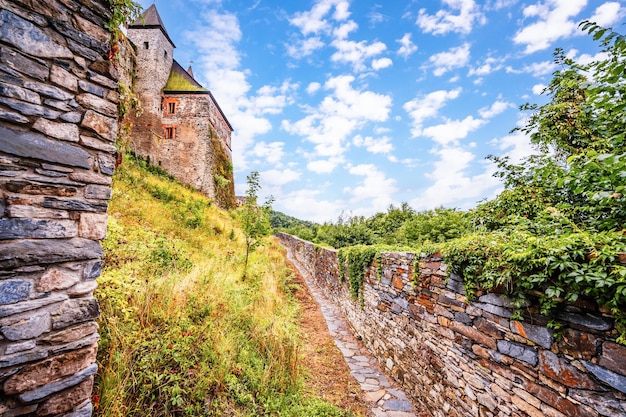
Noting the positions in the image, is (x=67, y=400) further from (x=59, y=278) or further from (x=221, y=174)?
(x=221, y=174)

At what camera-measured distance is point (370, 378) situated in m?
4.64

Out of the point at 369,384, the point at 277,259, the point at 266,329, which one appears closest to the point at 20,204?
the point at 266,329

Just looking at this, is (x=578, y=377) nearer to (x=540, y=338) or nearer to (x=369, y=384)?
(x=540, y=338)

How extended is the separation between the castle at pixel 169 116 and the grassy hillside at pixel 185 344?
14.9m

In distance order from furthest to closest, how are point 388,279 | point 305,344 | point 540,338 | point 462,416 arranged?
point 305,344 → point 388,279 → point 462,416 → point 540,338

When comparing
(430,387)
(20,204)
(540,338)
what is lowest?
(430,387)

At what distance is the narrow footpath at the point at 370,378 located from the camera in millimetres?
3814

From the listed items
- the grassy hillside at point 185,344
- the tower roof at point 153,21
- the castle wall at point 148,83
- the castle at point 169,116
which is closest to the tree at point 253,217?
the grassy hillside at point 185,344

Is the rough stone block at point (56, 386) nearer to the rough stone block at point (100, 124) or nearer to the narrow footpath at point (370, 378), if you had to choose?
the rough stone block at point (100, 124)

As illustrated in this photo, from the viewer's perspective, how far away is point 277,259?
12.5m

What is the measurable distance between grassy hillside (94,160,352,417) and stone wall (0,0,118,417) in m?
0.79

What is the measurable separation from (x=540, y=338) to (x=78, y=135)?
4122 millimetres

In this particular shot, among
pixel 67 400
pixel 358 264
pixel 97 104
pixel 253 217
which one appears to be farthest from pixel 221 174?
pixel 67 400

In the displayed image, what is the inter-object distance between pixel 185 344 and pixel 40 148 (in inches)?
103
